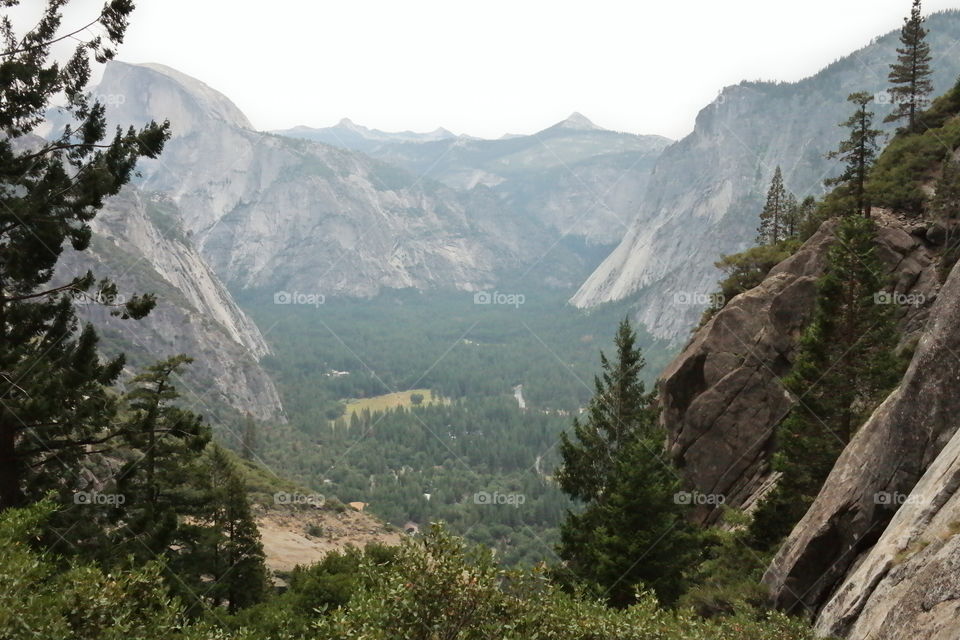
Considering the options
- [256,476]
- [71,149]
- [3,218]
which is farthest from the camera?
[256,476]

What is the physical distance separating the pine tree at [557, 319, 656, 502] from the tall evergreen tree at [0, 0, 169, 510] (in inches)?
897

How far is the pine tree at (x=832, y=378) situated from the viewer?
24328 millimetres

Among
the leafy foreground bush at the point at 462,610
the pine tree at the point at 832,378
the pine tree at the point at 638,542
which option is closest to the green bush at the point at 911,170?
the pine tree at the point at 832,378

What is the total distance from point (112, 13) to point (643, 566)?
25467 mm

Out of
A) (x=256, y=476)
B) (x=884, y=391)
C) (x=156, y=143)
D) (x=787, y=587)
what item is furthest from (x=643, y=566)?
(x=256, y=476)

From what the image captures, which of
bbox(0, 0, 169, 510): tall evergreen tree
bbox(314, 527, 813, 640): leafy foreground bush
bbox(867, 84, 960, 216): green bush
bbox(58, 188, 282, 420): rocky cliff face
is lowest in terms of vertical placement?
bbox(58, 188, 282, 420): rocky cliff face

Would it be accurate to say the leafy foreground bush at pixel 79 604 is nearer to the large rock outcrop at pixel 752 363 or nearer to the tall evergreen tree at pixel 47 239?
the tall evergreen tree at pixel 47 239

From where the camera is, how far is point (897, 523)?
12859 mm

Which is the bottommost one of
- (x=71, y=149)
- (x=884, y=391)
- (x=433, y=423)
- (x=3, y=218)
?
(x=433, y=423)

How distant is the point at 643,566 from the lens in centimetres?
2338

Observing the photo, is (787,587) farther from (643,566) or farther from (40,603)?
(40,603)

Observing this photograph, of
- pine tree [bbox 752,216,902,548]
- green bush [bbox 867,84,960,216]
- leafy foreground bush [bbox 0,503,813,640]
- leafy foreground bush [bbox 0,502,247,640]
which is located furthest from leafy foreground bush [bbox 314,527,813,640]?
green bush [bbox 867,84,960,216]

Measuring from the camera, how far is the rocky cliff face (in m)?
139

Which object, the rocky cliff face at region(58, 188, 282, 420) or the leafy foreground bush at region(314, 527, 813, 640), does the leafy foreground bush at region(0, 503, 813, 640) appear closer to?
the leafy foreground bush at region(314, 527, 813, 640)
